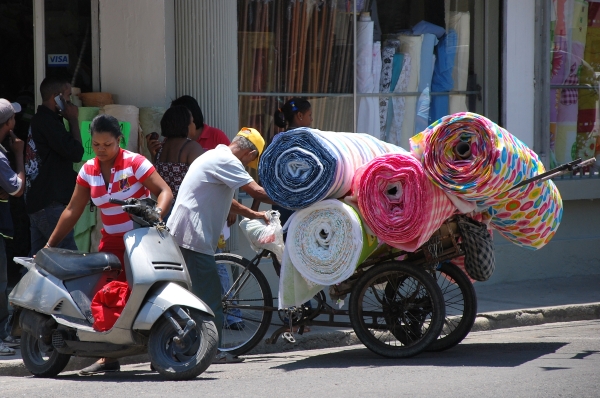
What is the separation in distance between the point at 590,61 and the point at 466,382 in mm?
6706

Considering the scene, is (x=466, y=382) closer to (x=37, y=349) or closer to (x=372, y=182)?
(x=372, y=182)

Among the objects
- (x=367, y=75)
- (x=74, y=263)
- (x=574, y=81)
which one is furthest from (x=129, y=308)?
(x=574, y=81)

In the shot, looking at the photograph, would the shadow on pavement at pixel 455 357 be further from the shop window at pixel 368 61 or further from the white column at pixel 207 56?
the shop window at pixel 368 61

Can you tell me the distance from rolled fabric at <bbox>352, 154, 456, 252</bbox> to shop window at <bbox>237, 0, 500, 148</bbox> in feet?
9.73

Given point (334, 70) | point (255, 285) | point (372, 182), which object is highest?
point (334, 70)

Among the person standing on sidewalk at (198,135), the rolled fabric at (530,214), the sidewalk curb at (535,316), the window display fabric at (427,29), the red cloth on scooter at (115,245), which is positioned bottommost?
the sidewalk curb at (535,316)

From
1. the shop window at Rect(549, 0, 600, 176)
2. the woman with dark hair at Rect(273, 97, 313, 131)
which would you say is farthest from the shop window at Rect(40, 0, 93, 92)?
the shop window at Rect(549, 0, 600, 176)

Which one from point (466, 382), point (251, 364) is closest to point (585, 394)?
point (466, 382)

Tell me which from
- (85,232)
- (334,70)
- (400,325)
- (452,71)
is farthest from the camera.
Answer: (452,71)

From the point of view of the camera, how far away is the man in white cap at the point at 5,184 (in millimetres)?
6883

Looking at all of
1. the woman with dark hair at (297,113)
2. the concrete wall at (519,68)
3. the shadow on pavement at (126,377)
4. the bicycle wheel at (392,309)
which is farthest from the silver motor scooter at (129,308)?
the concrete wall at (519,68)

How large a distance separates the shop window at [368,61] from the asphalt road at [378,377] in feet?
9.74

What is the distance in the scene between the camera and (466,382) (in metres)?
5.76

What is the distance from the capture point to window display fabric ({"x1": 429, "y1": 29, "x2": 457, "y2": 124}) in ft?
34.3
